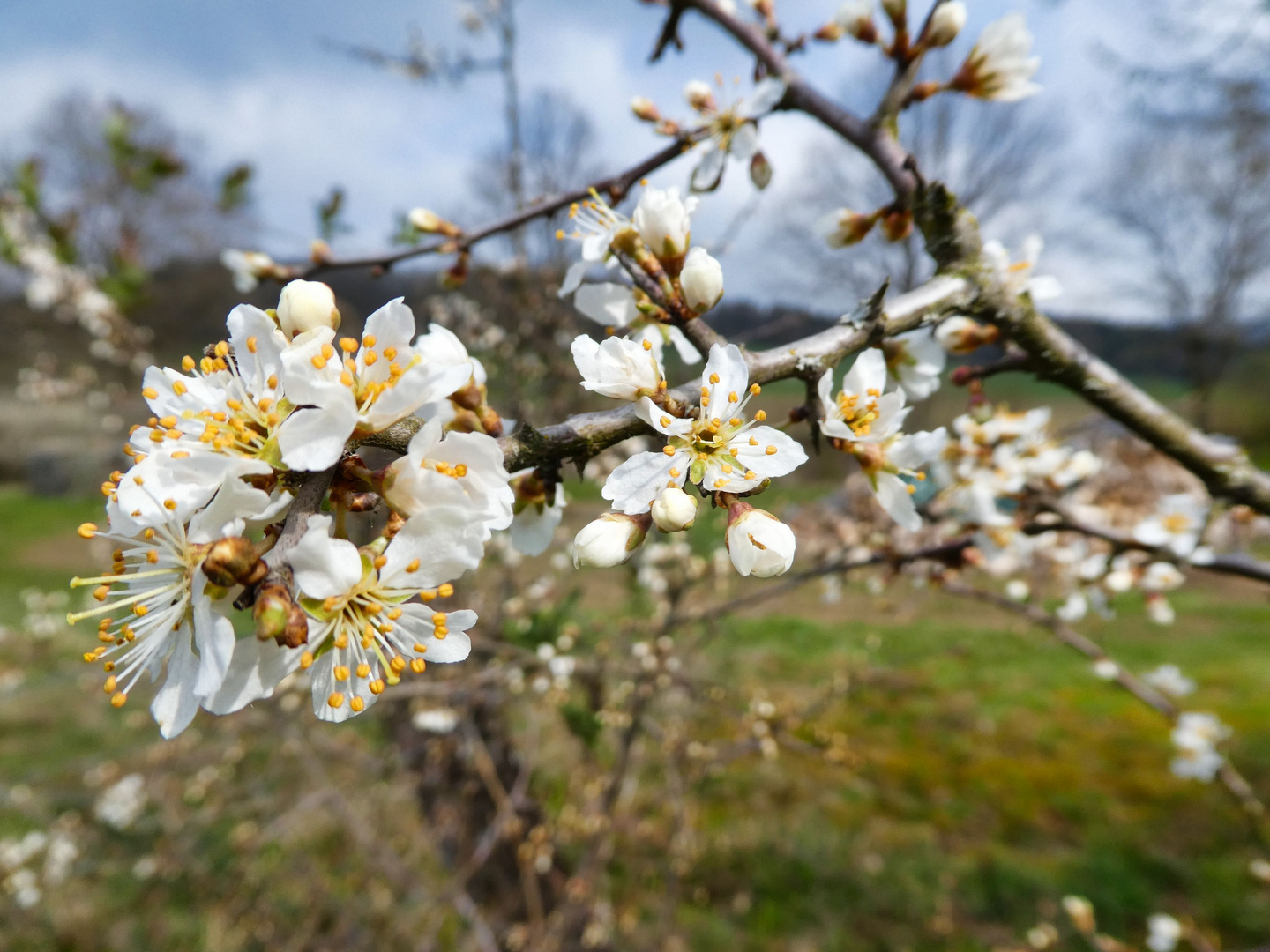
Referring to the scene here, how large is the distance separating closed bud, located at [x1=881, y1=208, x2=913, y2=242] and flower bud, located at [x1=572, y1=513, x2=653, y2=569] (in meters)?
0.60

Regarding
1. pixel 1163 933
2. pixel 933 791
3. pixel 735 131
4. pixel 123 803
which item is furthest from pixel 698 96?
pixel 123 803

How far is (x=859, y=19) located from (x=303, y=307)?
87cm

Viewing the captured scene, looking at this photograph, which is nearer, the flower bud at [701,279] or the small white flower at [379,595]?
the small white flower at [379,595]

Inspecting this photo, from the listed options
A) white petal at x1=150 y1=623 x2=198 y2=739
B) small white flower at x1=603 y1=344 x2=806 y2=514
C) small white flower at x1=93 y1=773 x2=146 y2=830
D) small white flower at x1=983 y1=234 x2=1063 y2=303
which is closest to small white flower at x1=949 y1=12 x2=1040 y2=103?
small white flower at x1=983 y1=234 x2=1063 y2=303

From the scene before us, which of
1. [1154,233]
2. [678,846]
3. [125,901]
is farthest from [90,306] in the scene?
[1154,233]

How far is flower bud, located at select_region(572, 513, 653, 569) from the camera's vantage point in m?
0.58

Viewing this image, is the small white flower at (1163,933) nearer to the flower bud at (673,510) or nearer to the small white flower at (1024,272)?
the small white flower at (1024,272)

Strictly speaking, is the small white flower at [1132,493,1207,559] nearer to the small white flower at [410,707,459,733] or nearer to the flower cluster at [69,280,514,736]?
the flower cluster at [69,280,514,736]

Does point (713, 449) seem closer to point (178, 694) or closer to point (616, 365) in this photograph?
point (616, 365)

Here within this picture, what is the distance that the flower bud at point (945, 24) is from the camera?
846 mm

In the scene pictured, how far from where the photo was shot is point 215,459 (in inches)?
18.9

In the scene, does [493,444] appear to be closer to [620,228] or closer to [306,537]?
[306,537]

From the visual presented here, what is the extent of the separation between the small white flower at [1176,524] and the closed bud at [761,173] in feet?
3.62

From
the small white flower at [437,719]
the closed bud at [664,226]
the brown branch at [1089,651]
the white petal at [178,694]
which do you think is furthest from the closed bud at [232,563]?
the small white flower at [437,719]
